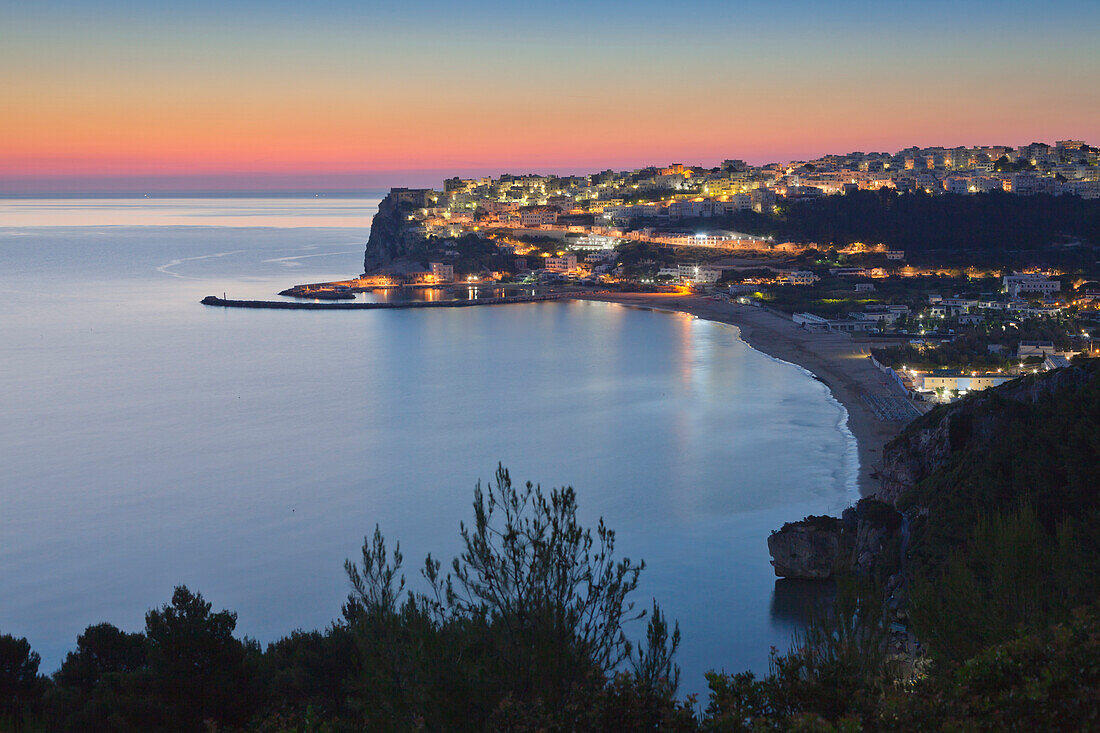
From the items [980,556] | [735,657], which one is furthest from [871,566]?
[980,556]

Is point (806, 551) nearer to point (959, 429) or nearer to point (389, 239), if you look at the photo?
point (959, 429)

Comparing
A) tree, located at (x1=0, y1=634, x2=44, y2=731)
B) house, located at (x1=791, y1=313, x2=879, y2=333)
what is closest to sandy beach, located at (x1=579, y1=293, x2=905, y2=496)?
house, located at (x1=791, y1=313, x2=879, y2=333)

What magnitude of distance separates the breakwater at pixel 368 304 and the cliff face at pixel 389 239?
334 inches

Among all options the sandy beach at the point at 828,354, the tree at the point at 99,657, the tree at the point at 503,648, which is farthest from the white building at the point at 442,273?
the tree at the point at 503,648

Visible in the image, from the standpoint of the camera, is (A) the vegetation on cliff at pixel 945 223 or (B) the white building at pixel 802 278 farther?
(A) the vegetation on cliff at pixel 945 223

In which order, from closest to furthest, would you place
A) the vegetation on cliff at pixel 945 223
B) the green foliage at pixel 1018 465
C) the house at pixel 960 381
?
the green foliage at pixel 1018 465
the house at pixel 960 381
the vegetation on cliff at pixel 945 223

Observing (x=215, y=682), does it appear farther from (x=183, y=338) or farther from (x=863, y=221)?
(x=863, y=221)

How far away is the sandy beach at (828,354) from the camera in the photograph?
39.6 ft

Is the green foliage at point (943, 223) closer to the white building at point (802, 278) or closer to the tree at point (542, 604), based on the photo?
the white building at point (802, 278)

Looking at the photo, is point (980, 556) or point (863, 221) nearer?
point (980, 556)

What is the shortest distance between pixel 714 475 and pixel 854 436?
234 centimetres

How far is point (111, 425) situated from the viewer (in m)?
13.8

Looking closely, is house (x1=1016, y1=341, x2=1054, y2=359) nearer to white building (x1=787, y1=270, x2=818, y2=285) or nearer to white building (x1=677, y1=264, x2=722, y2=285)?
white building (x1=787, y1=270, x2=818, y2=285)

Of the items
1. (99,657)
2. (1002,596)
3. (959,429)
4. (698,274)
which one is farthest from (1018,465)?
(698,274)
